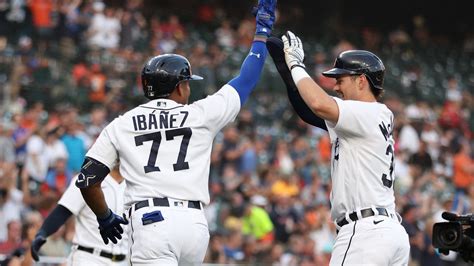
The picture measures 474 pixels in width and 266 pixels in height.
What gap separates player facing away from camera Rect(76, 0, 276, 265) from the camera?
20.3ft

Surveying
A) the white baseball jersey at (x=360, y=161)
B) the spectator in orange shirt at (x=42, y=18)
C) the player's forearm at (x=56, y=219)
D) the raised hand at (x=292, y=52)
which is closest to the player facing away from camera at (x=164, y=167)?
the raised hand at (x=292, y=52)

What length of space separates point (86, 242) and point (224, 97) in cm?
232

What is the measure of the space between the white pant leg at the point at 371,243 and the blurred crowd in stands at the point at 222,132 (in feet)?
14.3

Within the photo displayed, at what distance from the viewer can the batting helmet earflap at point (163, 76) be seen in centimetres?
657

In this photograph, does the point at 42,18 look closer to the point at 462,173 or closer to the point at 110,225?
the point at 462,173

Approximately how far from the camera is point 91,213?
27.0 ft

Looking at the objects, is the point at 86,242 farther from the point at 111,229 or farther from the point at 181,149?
the point at 181,149

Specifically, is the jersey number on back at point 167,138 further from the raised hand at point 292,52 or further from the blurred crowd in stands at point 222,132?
the blurred crowd in stands at point 222,132

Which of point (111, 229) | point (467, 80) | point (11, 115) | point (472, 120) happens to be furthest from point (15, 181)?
point (467, 80)

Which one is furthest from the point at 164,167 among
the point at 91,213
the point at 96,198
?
the point at 91,213

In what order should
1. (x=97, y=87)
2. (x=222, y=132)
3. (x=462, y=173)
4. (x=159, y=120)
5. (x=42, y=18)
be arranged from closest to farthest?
1. (x=159, y=120)
2. (x=97, y=87)
3. (x=222, y=132)
4. (x=42, y=18)
5. (x=462, y=173)

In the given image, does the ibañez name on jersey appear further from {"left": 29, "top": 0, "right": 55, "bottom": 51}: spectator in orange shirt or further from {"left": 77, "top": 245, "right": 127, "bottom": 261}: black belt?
{"left": 29, "top": 0, "right": 55, "bottom": 51}: spectator in orange shirt

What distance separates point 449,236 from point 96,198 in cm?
224

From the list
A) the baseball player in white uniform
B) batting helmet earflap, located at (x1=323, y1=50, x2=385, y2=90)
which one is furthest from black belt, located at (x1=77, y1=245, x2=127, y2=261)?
batting helmet earflap, located at (x1=323, y1=50, x2=385, y2=90)
